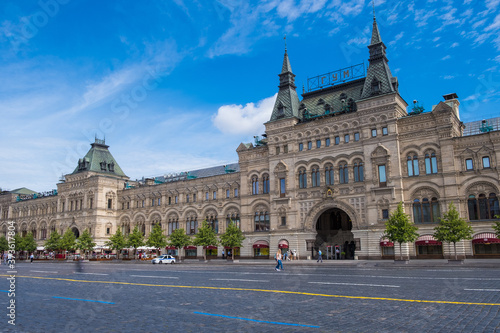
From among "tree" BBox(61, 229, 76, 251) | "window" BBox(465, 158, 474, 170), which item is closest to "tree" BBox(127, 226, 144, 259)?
"tree" BBox(61, 229, 76, 251)

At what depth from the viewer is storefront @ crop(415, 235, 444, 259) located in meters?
43.8

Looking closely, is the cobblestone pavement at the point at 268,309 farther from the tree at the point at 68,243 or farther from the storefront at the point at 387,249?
the tree at the point at 68,243

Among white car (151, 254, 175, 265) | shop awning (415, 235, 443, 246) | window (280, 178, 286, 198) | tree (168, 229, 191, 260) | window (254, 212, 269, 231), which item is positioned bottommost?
white car (151, 254, 175, 265)

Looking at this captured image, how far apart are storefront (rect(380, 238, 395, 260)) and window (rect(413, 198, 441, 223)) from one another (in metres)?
3.83

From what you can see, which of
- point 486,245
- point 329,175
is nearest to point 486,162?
point 486,245

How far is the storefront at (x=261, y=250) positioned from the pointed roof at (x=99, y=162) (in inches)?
1484

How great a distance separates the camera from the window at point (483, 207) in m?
42.0

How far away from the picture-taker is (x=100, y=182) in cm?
7600

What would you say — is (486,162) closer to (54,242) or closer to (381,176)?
(381,176)

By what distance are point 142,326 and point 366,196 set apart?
136 feet

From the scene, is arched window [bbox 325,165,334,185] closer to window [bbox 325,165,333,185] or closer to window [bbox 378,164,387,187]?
window [bbox 325,165,333,185]

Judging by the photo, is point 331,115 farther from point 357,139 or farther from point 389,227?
point 389,227

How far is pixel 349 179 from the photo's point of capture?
49.8 meters

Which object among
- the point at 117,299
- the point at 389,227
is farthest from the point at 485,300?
the point at 389,227
